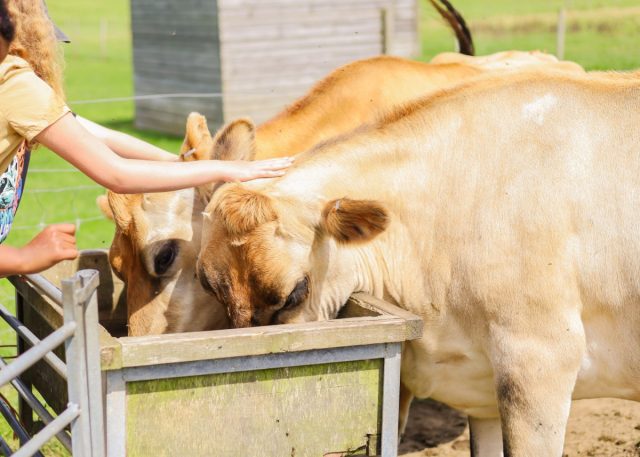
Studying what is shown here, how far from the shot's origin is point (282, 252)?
3.61 m

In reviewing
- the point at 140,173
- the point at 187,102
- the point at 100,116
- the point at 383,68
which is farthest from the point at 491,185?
the point at 100,116

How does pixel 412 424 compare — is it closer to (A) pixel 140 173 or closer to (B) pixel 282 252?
(B) pixel 282 252

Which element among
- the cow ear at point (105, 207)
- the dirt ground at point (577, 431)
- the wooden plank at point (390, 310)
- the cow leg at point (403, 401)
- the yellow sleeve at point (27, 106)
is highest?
the yellow sleeve at point (27, 106)

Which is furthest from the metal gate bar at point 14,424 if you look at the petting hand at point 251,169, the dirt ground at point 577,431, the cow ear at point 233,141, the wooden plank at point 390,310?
the dirt ground at point 577,431

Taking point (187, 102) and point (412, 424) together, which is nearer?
point (412, 424)

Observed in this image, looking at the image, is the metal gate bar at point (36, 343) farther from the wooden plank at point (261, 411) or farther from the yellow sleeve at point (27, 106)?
the yellow sleeve at point (27, 106)

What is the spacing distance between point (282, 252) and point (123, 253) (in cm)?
103

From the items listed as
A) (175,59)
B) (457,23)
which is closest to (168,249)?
(457,23)

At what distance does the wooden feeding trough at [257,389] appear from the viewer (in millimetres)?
2910

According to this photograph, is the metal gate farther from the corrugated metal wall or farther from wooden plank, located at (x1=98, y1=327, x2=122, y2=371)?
the corrugated metal wall

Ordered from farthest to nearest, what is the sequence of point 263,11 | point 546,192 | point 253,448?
1. point 263,11
2. point 546,192
3. point 253,448

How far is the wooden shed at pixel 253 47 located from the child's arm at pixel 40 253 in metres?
13.5

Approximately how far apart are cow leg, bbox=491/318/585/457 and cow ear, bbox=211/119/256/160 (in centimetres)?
152

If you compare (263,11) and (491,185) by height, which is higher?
(263,11)
